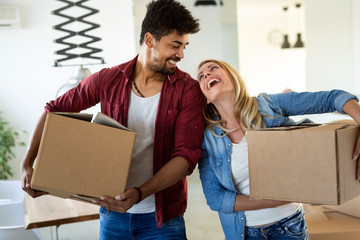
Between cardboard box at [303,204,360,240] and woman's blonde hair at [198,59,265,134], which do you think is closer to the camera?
woman's blonde hair at [198,59,265,134]

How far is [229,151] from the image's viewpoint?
173cm

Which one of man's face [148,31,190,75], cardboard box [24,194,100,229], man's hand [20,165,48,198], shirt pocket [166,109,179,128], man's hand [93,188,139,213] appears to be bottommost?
cardboard box [24,194,100,229]

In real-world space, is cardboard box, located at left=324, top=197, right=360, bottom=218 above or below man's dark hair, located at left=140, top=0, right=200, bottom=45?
below

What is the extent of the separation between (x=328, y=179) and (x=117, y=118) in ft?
2.80

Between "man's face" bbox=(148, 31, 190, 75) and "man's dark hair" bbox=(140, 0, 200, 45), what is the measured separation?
2cm

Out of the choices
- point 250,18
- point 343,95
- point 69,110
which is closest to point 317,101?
point 343,95

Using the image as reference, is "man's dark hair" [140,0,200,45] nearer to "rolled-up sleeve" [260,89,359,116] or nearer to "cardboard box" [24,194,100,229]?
"rolled-up sleeve" [260,89,359,116]

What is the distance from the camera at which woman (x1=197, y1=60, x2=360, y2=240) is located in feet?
5.53

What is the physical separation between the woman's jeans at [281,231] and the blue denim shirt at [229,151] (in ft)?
0.13

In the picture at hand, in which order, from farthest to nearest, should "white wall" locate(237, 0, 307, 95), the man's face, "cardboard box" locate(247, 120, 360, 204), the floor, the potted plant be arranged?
"white wall" locate(237, 0, 307, 95) < the potted plant < the floor < the man's face < "cardboard box" locate(247, 120, 360, 204)

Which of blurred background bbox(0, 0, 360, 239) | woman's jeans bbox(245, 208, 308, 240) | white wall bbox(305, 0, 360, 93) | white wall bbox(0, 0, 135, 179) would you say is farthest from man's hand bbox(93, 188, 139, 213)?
white wall bbox(0, 0, 135, 179)

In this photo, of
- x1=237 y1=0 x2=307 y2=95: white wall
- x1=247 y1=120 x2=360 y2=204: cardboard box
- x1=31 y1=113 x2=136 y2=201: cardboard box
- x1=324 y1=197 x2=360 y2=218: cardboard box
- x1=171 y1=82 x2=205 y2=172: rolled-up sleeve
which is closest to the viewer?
x1=247 y1=120 x2=360 y2=204: cardboard box

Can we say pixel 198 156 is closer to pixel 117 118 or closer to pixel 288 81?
pixel 117 118

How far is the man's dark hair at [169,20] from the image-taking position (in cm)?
186
